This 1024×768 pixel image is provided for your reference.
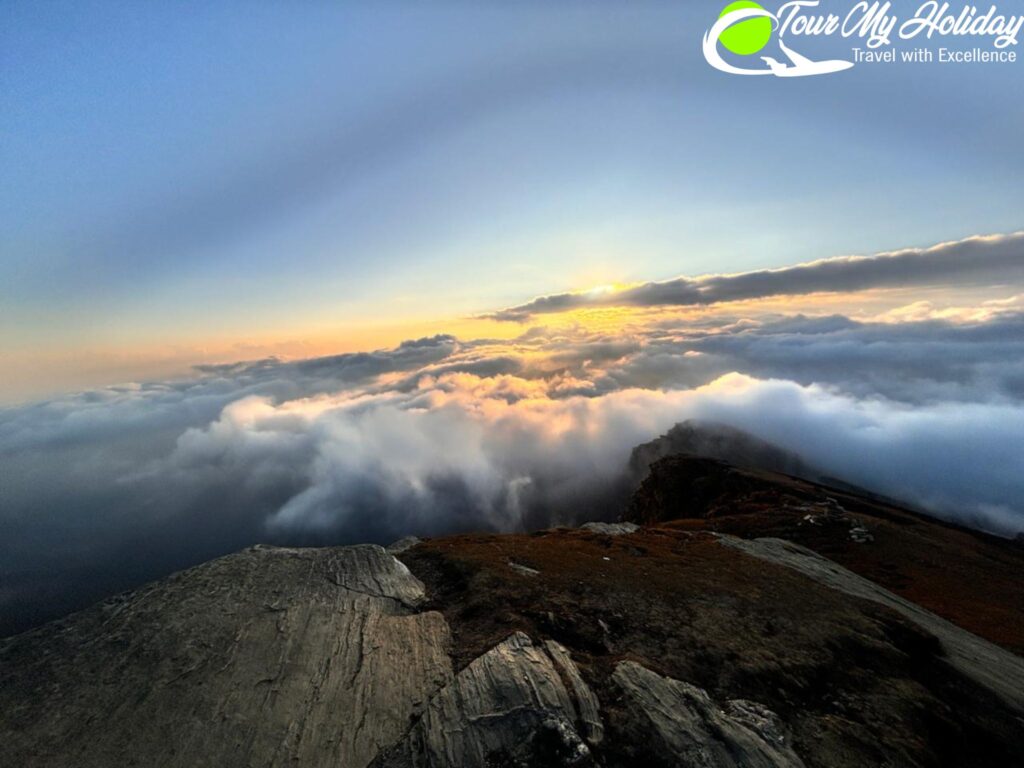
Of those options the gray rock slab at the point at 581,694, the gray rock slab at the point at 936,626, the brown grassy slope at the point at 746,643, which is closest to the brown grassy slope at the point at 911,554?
the gray rock slab at the point at 936,626

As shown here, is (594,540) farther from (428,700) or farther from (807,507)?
(807,507)

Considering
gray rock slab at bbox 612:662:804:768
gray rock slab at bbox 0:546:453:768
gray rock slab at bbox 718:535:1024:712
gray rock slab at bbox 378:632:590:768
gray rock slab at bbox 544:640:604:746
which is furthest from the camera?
gray rock slab at bbox 718:535:1024:712

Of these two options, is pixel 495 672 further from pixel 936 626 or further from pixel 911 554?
pixel 911 554

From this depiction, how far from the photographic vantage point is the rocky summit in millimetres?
18734

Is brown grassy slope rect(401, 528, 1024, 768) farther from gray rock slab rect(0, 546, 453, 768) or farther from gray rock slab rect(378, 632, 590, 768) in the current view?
gray rock slab rect(0, 546, 453, 768)

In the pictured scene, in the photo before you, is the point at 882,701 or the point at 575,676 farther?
the point at 882,701

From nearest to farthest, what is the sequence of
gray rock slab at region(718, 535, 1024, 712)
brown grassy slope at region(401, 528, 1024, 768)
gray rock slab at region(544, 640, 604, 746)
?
gray rock slab at region(544, 640, 604, 746), brown grassy slope at region(401, 528, 1024, 768), gray rock slab at region(718, 535, 1024, 712)

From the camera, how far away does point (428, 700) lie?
20938 mm

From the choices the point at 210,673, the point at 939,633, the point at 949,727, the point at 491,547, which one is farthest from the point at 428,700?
the point at 939,633

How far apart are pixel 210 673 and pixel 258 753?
551cm

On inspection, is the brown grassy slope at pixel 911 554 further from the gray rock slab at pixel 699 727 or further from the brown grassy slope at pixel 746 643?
the gray rock slab at pixel 699 727

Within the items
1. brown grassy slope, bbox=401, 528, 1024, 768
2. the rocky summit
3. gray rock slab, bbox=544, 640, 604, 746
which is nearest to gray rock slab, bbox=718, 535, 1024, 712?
the rocky summit

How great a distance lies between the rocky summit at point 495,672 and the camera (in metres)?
18.7

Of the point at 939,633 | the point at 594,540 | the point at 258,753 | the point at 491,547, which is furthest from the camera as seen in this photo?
the point at 594,540
